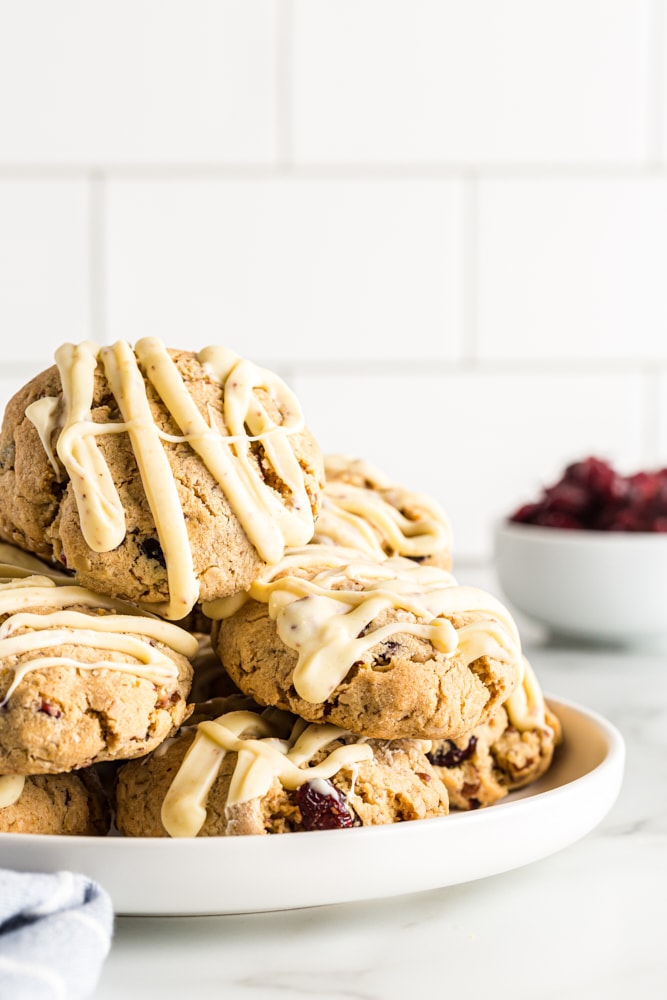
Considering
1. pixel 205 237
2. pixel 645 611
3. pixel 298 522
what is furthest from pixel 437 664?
pixel 205 237

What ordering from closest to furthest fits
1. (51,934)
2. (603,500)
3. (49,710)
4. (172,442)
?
(51,934) < (49,710) < (172,442) < (603,500)

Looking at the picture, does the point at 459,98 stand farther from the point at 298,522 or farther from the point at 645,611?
the point at 298,522

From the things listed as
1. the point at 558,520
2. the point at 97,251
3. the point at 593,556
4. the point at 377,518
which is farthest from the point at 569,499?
the point at 97,251

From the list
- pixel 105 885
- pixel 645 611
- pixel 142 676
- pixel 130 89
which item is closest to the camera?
pixel 105 885

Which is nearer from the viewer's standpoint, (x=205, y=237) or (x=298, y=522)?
(x=298, y=522)

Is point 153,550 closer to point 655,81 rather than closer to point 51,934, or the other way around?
point 51,934

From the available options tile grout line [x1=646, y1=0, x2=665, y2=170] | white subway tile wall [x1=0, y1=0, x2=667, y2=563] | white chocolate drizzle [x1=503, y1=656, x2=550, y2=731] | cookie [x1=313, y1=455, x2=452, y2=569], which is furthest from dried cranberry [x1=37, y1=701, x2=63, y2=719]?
tile grout line [x1=646, y1=0, x2=665, y2=170]

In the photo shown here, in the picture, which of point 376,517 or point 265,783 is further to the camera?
point 376,517

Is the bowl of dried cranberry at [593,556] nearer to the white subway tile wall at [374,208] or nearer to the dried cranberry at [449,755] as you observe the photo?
the dried cranberry at [449,755]
